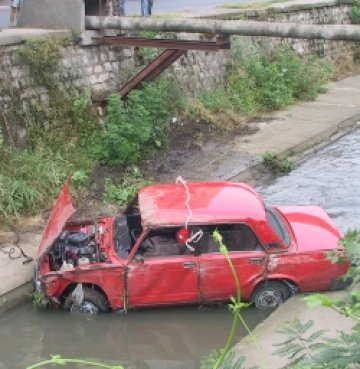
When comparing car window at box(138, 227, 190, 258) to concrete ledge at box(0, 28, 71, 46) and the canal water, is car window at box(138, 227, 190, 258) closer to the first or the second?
the canal water

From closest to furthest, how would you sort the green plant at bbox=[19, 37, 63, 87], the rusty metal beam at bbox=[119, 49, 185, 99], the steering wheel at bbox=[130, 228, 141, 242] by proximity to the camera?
the steering wheel at bbox=[130, 228, 141, 242], the green plant at bbox=[19, 37, 63, 87], the rusty metal beam at bbox=[119, 49, 185, 99]

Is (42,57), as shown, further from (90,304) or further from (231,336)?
(231,336)

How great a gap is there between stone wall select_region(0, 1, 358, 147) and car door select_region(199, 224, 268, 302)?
5367mm

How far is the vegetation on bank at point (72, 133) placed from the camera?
1128 cm

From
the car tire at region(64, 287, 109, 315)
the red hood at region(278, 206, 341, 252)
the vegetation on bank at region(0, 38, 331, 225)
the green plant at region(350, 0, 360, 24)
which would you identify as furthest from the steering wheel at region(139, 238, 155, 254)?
the green plant at region(350, 0, 360, 24)

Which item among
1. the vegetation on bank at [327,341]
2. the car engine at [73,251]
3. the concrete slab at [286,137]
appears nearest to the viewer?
the vegetation on bank at [327,341]

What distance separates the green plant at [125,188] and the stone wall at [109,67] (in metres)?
1.90

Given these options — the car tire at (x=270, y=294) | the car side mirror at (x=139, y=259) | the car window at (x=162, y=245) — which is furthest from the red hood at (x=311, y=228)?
the car side mirror at (x=139, y=259)

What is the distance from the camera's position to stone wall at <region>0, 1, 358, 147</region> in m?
12.2

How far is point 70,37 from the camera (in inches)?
522

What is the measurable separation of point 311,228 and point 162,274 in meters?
2.10

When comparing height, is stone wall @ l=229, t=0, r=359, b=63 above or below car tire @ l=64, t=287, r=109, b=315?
above

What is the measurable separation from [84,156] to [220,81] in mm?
5961

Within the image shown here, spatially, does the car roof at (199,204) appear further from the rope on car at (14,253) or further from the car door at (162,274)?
the rope on car at (14,253)
